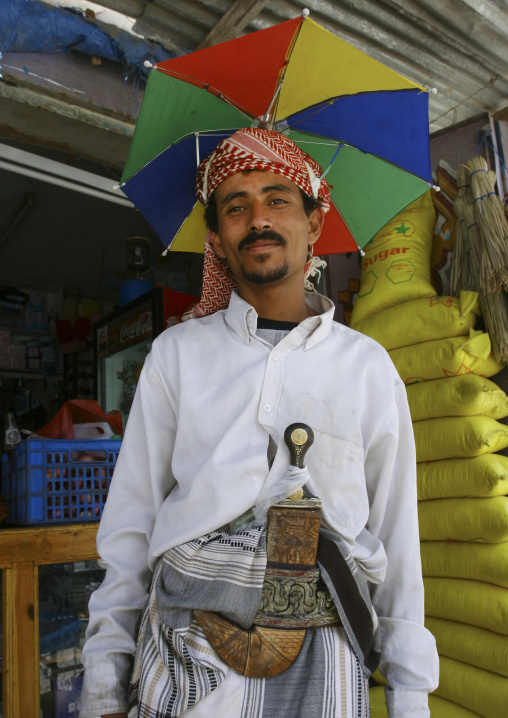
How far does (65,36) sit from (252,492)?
231 cm

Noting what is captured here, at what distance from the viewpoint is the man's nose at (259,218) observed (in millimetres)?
1419

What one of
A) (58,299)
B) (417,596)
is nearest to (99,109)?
(417,596)

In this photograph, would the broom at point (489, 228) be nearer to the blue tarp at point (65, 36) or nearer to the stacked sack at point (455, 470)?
the stacked sack at point (455, 470)

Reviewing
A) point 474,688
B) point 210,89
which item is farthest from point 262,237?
point 474,688

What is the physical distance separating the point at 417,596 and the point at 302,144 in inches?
52.3

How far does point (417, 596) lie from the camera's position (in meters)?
1.26

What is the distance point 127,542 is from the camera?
1.30 metres

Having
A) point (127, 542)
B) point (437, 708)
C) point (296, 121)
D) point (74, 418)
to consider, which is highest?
point (296, 121)

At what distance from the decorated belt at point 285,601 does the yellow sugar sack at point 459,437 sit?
4.54 ft

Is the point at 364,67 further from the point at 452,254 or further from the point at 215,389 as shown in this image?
the point at 452,254

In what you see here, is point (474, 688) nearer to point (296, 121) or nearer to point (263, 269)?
point (263, 269)

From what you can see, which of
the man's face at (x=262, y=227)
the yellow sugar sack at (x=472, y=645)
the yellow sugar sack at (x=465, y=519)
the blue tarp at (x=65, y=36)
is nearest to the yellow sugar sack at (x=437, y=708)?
the yellow sugar sack at (x=472, y=645)

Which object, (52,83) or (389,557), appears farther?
(52,83)

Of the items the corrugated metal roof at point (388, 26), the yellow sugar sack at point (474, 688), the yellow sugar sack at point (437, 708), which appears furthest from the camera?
the corrugated metal roof at point (388, 26)
